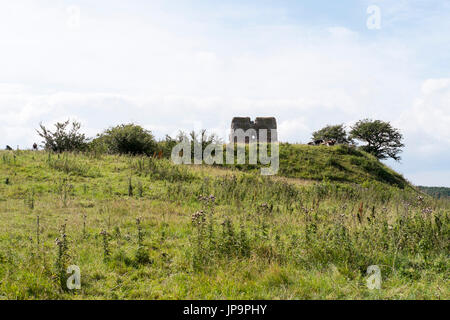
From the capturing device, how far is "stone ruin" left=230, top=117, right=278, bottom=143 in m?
48.7

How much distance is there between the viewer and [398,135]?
5412 cm

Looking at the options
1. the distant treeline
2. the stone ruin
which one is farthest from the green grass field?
the stone ruin

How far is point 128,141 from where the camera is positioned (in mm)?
28719

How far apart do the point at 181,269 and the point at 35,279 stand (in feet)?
8.00

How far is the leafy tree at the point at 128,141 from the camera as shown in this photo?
28703 mm

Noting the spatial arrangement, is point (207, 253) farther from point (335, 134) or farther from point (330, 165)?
point (335, 134)

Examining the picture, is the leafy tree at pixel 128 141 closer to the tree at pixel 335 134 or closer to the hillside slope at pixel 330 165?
the hillside slope at pixel 330 165

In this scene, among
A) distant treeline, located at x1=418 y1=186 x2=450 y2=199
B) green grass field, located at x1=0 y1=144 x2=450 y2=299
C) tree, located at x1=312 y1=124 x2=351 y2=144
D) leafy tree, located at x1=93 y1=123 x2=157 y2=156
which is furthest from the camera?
tree, located at x1=312 y1=124 x2=351 y2=144

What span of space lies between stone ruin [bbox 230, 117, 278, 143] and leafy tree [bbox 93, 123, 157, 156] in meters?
20.0

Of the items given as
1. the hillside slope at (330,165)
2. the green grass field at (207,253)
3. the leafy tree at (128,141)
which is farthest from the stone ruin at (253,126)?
the green grass field at (207,253)

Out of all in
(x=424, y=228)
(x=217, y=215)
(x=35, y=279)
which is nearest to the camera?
(x=35, y=279)

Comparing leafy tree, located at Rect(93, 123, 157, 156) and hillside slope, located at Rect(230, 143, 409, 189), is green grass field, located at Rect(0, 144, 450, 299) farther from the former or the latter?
hillside slope, located at Rect(230, 143, 409, 189)
